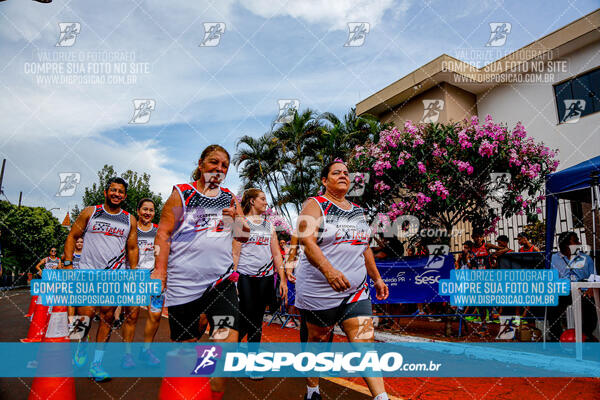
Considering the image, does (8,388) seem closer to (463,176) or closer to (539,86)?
(463,176)

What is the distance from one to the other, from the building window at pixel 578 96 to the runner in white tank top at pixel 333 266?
42.8ft

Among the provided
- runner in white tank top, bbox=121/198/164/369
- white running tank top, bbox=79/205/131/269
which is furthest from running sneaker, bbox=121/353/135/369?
white running tank top, bbox=79/205/131/269

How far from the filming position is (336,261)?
131 inches

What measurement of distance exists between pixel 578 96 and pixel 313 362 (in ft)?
46.7

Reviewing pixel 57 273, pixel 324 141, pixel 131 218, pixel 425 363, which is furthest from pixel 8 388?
pixel 324 141

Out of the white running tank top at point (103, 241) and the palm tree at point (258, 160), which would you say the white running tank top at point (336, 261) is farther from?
the palm tree at point (258, 160)

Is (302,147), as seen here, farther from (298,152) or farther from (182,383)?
(182,383)

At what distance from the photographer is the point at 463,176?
8703 mm

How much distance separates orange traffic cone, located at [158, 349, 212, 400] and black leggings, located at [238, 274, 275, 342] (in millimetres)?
2249

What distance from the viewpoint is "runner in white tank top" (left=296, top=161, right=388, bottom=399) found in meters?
3.12

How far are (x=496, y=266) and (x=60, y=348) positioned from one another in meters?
6.79

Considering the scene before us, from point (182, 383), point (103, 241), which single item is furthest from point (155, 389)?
point (182, 383)

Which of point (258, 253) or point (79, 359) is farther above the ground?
point (258, 253)

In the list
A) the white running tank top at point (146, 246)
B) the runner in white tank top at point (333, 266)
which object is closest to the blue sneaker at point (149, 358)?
the white running tank top at point (146, 246)
